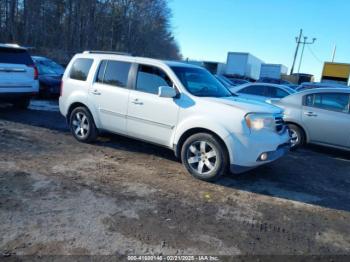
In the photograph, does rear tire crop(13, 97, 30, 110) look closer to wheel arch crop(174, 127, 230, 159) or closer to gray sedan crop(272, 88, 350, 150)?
wheel arch crop(174, 127, 230, 159)

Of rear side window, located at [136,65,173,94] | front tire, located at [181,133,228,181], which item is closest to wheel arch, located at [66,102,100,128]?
rear side window, located at [136,65,173,94]

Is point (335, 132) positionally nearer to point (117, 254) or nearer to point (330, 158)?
point (330, 158)

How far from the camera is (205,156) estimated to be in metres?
5.40

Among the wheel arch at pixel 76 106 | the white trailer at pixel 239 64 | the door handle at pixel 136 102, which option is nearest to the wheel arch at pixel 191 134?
the door handle at pixel 136 102

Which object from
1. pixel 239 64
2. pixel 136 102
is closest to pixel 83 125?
pixel 136 102

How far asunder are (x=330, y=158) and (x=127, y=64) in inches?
200

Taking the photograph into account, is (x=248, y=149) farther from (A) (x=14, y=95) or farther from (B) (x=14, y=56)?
(B) (x=14, y=56)

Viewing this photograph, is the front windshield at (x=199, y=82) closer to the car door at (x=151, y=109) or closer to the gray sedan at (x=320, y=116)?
the car door at (x=151, y=109)

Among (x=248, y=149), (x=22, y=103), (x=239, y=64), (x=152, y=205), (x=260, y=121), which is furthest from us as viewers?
(x=239, y=64)

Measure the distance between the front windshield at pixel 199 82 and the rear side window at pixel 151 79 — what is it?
0.76 feet

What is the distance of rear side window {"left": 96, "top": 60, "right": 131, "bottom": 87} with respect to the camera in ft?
21.1

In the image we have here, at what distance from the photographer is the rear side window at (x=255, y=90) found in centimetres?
1248

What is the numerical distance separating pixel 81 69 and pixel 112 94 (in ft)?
3.92

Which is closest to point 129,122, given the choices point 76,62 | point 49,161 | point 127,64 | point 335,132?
point 127,64
